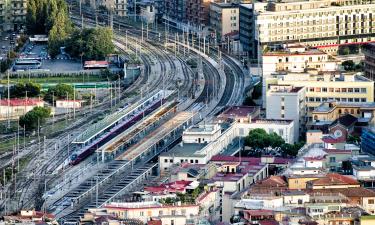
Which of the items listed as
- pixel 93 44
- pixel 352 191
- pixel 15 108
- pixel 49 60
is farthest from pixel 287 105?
Answer: pixel 49 60

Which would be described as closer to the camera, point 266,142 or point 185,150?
point 185,150

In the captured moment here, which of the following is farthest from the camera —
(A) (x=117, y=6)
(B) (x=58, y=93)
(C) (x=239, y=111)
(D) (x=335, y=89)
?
(A) (x=117, y=6)

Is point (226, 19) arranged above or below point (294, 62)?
above

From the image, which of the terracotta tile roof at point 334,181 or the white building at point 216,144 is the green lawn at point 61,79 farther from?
the terracotta tile roof at point 334,181

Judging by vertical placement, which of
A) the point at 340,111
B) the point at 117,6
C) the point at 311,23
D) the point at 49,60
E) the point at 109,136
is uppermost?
the point at 311,23

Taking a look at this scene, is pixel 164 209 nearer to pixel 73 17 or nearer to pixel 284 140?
pixel 284 140

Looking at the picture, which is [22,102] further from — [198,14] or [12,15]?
[12,15]
